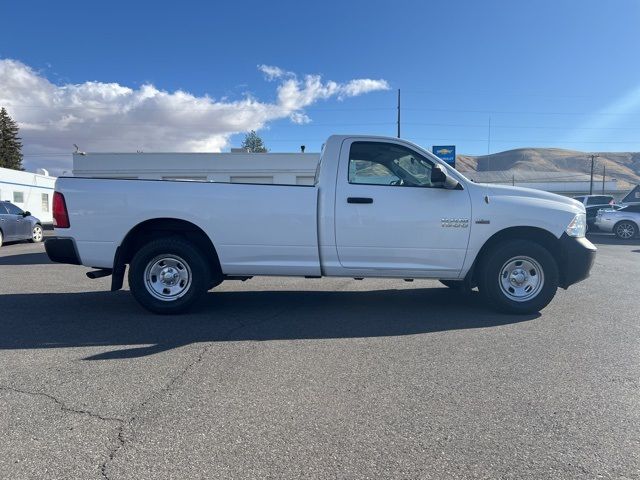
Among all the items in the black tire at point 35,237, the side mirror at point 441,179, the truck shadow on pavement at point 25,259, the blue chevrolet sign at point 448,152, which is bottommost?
the truck shadow on pavement at point 25,259

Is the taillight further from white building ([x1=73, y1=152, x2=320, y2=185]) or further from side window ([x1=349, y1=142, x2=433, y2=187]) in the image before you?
white building ([x1=73, y1=152, x2=320, y2=185])

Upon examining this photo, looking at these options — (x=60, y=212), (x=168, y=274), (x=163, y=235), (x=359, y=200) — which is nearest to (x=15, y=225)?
(x=60, y=212)

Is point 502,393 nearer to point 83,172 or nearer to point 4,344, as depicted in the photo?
point 4,344

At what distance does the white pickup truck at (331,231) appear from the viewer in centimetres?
545

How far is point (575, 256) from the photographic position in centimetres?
561

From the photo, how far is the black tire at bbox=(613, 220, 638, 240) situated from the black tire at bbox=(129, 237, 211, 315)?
1798 cm

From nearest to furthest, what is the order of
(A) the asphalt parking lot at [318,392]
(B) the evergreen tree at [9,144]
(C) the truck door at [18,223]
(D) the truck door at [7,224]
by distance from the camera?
(A) the asphalt parking lot at [318,392] → (D) the truck door at [7,224] → (C) the truck door at [18,223] → (B) the evergreen tree at [9,144]

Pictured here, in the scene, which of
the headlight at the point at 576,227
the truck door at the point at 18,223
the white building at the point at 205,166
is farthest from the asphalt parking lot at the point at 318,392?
the white building at the point at 205,166

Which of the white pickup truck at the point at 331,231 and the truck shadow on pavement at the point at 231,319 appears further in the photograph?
the white pickup truck at the point at 331,231

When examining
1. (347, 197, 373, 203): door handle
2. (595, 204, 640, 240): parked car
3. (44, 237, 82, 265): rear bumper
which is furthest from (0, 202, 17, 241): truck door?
(595, 204, 640, 240): parked car

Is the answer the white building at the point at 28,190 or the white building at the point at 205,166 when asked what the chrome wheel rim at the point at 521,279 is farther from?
the white building at the point at 28,190

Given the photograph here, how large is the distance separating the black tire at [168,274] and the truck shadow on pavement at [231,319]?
0.18m

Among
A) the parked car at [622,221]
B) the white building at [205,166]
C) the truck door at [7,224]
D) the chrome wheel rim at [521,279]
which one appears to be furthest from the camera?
the white building at [205,166]

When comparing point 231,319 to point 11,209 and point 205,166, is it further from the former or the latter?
point 205,166
